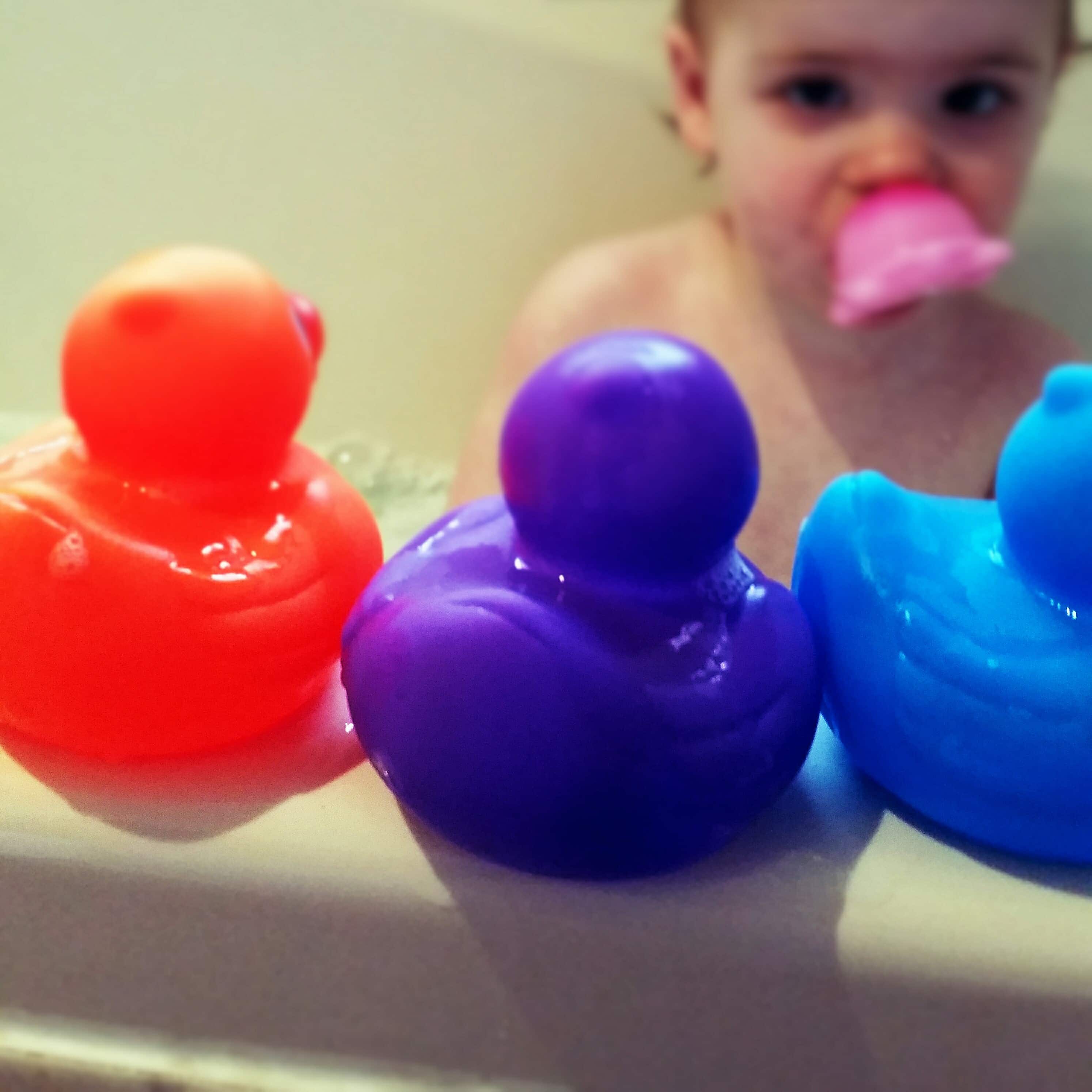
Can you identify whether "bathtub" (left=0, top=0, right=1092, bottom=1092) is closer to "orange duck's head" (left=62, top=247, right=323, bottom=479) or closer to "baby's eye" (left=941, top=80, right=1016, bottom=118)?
"orange duck's head" (left=62, top=247, right=323, bottom=479)

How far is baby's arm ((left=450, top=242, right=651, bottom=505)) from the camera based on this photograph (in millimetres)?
916

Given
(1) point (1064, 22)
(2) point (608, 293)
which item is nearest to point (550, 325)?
(2) point (608, 293)

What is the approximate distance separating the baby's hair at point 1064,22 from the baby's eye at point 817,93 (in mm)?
120

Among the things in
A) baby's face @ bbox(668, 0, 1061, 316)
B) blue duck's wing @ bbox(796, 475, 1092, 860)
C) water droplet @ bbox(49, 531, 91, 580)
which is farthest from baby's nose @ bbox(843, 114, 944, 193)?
water droplet @ bbox(49, 531, 91, 580)

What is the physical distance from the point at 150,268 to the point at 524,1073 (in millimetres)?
343

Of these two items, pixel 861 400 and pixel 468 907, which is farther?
pixel 861 400

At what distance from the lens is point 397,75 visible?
1.06 metres

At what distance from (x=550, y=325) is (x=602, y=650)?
0.63 meters

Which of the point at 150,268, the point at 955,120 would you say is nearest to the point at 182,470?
the point at 150,268

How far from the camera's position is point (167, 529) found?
412mm

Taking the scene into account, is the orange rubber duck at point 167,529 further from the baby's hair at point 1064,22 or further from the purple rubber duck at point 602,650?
the baby's hair at point 1064,22

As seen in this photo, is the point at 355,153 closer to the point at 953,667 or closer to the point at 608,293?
the point at 608,293

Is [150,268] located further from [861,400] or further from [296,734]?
[861,400]

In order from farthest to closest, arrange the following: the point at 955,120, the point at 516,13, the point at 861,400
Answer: the point at 516,13, the point at 861,400, the point at 955,120
